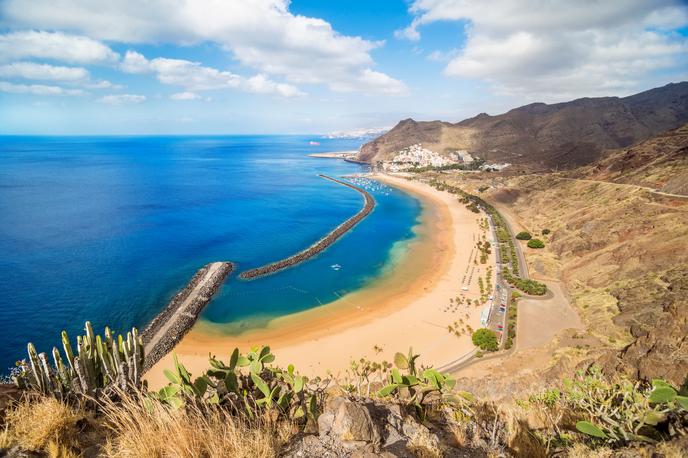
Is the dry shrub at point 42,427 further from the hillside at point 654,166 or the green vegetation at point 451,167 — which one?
the green vegetation at point 451,167

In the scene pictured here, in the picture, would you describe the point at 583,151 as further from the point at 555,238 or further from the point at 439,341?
the point at 439,341

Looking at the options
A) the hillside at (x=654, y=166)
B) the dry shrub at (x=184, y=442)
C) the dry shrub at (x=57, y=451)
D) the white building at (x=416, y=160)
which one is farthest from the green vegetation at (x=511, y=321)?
the white building at (x=416, y=160)

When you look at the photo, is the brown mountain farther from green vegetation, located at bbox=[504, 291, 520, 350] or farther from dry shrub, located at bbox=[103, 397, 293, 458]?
dry shrub, located at bbox=[103, 397, 293, 458]

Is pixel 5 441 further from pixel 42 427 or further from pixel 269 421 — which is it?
pixel 269 421

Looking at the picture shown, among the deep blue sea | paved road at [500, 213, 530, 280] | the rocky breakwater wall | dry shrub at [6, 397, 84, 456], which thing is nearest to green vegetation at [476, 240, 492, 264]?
paved road at [500, 213, 530, 280]

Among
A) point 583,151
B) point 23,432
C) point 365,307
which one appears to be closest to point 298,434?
point 23,432

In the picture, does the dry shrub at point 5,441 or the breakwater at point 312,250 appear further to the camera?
the breakwater at point 312,250
